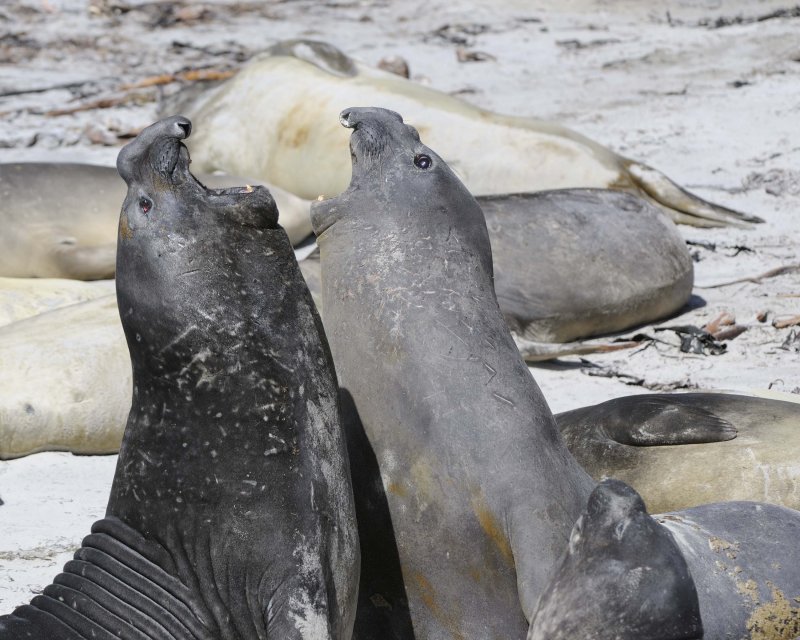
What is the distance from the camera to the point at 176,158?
276 centimetres

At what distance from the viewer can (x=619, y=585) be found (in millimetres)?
2268

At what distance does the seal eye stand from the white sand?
4.78 ft

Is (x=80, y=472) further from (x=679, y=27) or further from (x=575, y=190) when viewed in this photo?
(x=679, y=27)

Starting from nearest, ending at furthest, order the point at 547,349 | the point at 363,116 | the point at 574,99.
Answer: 1. the point at 363,116
2. the point at 547,349
3. the point at 574,99

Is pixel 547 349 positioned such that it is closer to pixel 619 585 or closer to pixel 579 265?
pixel 579 265

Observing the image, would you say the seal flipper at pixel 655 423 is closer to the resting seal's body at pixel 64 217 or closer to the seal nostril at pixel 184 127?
the seal nostril at pixel 184 127

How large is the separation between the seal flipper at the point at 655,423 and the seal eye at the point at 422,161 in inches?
42.7

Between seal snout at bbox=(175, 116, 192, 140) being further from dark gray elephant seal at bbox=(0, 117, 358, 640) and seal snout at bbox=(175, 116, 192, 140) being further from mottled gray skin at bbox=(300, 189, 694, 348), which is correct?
mottled gray skin at bbox=(300, 189, 694, 348)

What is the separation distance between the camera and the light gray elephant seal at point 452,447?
2.62 meters

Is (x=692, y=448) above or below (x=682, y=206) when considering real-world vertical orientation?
above

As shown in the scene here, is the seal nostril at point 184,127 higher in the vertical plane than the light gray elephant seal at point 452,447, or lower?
higher

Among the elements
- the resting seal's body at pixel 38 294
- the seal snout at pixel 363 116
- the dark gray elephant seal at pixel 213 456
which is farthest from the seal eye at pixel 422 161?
the resting seal's body at pixel 38 294

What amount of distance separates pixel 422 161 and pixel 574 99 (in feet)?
18.0

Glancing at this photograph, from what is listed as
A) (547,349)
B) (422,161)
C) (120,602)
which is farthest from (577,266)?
(120,602)
